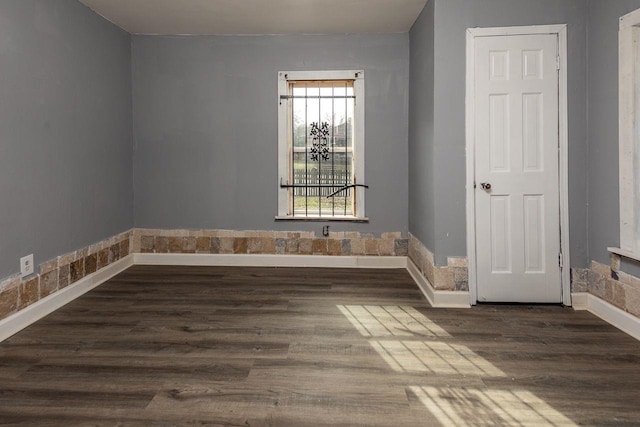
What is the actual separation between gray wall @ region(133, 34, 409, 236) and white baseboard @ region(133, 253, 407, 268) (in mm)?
339

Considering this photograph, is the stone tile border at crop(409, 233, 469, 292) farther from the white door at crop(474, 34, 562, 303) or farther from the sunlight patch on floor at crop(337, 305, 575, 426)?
the sunlight patch on floor at crop(337, 305, 575, 426)

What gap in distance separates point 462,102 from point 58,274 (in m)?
3.57

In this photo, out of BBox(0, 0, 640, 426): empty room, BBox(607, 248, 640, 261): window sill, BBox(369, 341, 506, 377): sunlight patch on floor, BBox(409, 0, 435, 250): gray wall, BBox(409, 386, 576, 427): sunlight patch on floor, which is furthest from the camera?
BBox(409, 0, 435, 250): gray wall

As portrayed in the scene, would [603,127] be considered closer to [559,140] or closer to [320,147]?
[559,140]

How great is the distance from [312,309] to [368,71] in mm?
2822

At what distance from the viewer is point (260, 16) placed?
4.40m

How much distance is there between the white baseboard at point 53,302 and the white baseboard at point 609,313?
4109 mm

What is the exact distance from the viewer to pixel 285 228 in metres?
5.12

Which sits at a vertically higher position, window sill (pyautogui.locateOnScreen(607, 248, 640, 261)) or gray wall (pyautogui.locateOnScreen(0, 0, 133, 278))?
gray wall (pyautogui.locateOnScreen(0, 0, 133, 278))

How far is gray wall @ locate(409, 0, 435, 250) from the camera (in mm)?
3826

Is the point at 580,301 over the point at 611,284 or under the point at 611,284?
under

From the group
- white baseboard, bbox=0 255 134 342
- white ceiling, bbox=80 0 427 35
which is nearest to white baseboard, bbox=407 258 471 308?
white ceiling, bbox=80 0 427 35

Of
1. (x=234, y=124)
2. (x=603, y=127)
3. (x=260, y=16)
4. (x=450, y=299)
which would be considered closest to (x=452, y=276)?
(x=450, y=299)

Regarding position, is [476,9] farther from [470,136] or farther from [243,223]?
[243,223]
